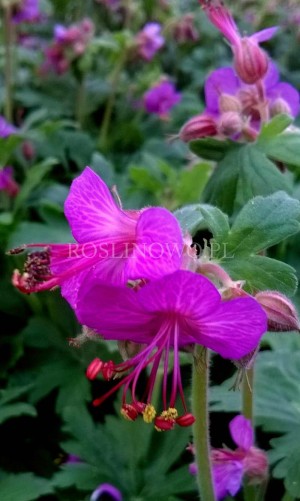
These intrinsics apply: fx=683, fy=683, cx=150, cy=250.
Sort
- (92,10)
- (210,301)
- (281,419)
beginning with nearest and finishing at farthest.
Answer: (210,301)
(281,419)
(92,10)

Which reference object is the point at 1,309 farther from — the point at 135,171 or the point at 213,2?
the point at 213,2

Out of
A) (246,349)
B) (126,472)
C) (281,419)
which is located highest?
(246,349)

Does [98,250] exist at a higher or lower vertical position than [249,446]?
higher

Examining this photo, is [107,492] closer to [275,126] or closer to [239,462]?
[239,462]

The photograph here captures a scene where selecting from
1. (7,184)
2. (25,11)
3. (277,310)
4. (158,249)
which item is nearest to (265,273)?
(277,310)

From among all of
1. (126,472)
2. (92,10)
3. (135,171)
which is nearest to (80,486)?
(126,472)

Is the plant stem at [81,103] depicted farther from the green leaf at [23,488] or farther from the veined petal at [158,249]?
the veined petal at [158,249]
